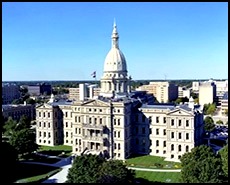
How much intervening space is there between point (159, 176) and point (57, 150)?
72.5 ft

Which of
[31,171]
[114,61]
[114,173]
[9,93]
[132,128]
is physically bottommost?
[31,171]

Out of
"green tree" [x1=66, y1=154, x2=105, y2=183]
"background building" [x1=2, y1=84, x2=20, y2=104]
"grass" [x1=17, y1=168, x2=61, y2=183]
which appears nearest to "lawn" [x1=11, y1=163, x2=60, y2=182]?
"grass" [x1=17, y1=168, x2=61, y2=183]

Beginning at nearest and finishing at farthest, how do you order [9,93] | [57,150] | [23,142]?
1. [23,142]
2. [57,150]
3. [9,93]

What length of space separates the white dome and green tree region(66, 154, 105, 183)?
28574 millimetres

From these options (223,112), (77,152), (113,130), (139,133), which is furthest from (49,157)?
(223,112)

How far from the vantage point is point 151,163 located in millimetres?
46250

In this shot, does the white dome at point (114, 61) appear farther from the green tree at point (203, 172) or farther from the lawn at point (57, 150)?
the green tree at point (203, 172)

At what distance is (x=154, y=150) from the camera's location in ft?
168

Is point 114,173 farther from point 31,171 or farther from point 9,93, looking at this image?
point 9,93

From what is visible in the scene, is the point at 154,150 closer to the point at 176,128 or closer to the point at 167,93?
the point at 176,128

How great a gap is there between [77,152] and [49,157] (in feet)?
16.1

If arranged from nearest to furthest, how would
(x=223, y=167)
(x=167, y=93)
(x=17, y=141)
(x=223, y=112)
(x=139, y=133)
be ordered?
(x=223, y=167) < (x=17, y=141) < (x=139, y=133) < (x=223, y=112) < (x=167, y=93)

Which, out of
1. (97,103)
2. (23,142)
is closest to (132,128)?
(97,103)

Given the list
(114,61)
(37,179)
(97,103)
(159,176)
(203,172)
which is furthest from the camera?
(114,61)
